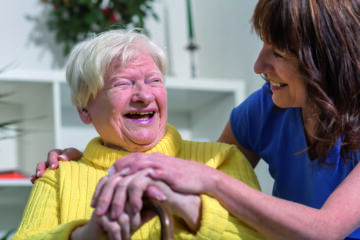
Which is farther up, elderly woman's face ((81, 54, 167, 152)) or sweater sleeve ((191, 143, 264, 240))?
elderly woman's face ((81, 54, 167, 152))

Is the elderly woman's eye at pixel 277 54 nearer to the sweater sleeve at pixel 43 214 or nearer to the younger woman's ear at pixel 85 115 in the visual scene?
the younger woman's ear at pixel 85 115

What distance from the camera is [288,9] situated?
1.31 meters

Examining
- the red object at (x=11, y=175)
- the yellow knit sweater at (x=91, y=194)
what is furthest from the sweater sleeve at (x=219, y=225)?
the red object at (x=11, y=175)

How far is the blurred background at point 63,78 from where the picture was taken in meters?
2.89

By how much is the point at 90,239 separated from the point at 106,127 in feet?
1.49

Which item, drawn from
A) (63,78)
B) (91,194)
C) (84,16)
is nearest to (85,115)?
(91,194)

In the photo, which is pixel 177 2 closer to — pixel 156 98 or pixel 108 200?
pixel 156 98

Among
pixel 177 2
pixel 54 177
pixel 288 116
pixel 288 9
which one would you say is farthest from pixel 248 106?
pixel 177 2

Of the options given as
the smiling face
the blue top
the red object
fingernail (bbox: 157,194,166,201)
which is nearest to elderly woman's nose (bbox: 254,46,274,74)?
the smiling face

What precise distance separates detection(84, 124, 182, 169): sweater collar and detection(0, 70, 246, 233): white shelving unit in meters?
1.41

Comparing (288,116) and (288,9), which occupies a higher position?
(288,9)

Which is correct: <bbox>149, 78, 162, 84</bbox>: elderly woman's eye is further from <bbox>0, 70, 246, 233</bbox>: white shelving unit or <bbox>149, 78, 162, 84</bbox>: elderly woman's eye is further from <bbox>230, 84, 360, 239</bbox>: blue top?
<bbox>0, 70, 246, 233</bbox>: white shelving unit

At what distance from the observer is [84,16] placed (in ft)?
10.5

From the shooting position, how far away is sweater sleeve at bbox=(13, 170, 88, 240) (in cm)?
114
